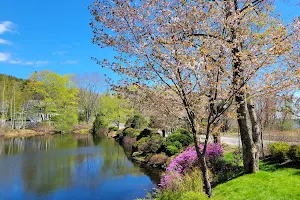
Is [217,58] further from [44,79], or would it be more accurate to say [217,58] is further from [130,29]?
[44,79]

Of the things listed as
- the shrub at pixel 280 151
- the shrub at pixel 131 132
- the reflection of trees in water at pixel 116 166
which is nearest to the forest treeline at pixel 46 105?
the shrub at pixel 131 132

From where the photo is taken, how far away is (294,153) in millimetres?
6656

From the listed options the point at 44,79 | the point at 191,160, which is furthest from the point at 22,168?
the point at 44,79

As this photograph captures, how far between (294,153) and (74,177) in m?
9.32

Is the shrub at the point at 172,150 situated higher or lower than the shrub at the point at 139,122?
lower

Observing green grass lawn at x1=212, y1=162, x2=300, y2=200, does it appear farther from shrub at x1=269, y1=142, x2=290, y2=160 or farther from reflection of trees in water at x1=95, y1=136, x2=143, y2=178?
reflection of trees in water at x1=95, y1=136, x2=143, y2=178

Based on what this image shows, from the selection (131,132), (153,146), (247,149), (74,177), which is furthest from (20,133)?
(247,149)

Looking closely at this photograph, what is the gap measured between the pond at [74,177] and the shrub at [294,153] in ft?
16.7

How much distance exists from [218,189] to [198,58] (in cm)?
369

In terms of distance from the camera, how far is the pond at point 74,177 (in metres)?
8.98

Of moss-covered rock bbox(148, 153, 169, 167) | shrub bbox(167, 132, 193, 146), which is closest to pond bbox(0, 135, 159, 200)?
moss-covered rock bbox(148, 153, 169, 167)

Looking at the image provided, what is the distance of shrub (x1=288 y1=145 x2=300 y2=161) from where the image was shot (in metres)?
6.49

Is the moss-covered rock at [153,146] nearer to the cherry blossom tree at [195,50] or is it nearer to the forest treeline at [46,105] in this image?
the cherry blossom tree at [195,50]

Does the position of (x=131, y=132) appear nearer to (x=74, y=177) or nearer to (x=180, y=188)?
(x=74, y=177)
